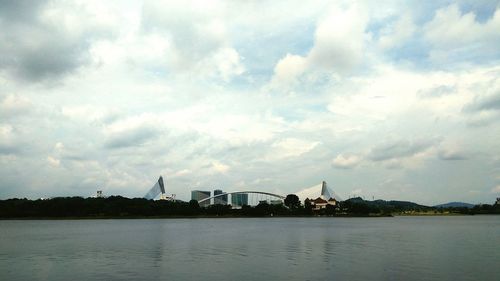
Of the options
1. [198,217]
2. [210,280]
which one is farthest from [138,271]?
[198,217]

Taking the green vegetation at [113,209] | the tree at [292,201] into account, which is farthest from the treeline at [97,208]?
the tree at [292,201]

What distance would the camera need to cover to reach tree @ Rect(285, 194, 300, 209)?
636 ft

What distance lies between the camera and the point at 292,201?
195125 millimetres

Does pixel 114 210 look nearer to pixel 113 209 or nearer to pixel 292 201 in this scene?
pixel 113 209

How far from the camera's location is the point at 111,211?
145m

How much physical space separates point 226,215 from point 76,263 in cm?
14312

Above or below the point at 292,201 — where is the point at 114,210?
below

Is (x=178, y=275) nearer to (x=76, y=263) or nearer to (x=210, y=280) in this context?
(x=210, y=280)

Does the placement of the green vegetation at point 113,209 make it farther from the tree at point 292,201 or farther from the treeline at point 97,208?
the tree at point 292,201

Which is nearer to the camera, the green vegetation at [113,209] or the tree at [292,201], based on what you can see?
the green vegetation at [113,209]

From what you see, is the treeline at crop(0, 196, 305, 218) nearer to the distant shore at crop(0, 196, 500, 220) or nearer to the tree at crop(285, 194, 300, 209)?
the distant shore at crop(0, 196, 500, 220)

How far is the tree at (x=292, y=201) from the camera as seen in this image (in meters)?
194

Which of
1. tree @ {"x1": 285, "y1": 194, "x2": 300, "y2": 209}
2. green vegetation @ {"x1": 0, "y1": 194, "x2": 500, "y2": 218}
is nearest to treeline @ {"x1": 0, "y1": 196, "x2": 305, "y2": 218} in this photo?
green vegetation @ {"x1": 0, "y1": 194, "x2": 500, "y2": 218}

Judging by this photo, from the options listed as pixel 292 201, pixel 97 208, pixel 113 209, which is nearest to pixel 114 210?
pixel 113 209
